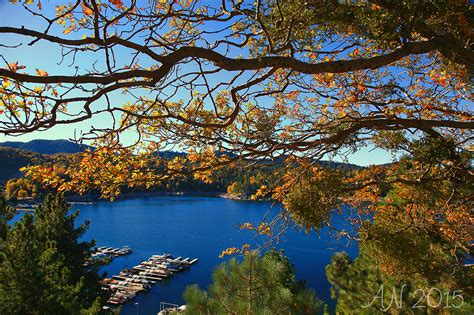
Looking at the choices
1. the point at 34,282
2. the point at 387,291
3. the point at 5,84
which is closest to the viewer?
the point at 5,84

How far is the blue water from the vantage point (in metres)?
21.0

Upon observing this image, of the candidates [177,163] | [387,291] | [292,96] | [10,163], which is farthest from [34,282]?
[10,163]

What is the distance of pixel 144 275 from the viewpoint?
913 inches

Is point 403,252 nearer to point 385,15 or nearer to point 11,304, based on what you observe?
point 385,15

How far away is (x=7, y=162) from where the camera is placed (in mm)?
58625

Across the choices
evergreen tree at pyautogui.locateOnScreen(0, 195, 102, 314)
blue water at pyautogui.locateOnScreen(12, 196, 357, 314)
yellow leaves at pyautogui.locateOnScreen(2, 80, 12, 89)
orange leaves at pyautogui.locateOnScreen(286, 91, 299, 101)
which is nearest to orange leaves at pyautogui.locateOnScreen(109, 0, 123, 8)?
yellow leaves at pyautogui.locateOnScreen(2, 80, 12, 89)

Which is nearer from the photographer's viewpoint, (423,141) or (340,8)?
(340,8)

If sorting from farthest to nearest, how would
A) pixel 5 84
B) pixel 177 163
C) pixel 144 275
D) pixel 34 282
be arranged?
pixel 144 275
pixel 34 282
pixel 177 163
pixel 5 84

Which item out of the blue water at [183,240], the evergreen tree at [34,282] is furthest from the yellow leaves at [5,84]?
the blue water at [183,240]

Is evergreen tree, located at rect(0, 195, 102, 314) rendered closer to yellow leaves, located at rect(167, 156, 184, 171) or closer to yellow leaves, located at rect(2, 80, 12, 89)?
yellow leaves, located at rect(167, 156, 184, 171)

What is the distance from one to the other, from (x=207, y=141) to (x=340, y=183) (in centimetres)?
122

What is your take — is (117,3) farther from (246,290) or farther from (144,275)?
(144,275)

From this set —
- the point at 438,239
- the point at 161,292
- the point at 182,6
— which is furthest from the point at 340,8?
the point at 161,292

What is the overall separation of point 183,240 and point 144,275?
26.7 ft
